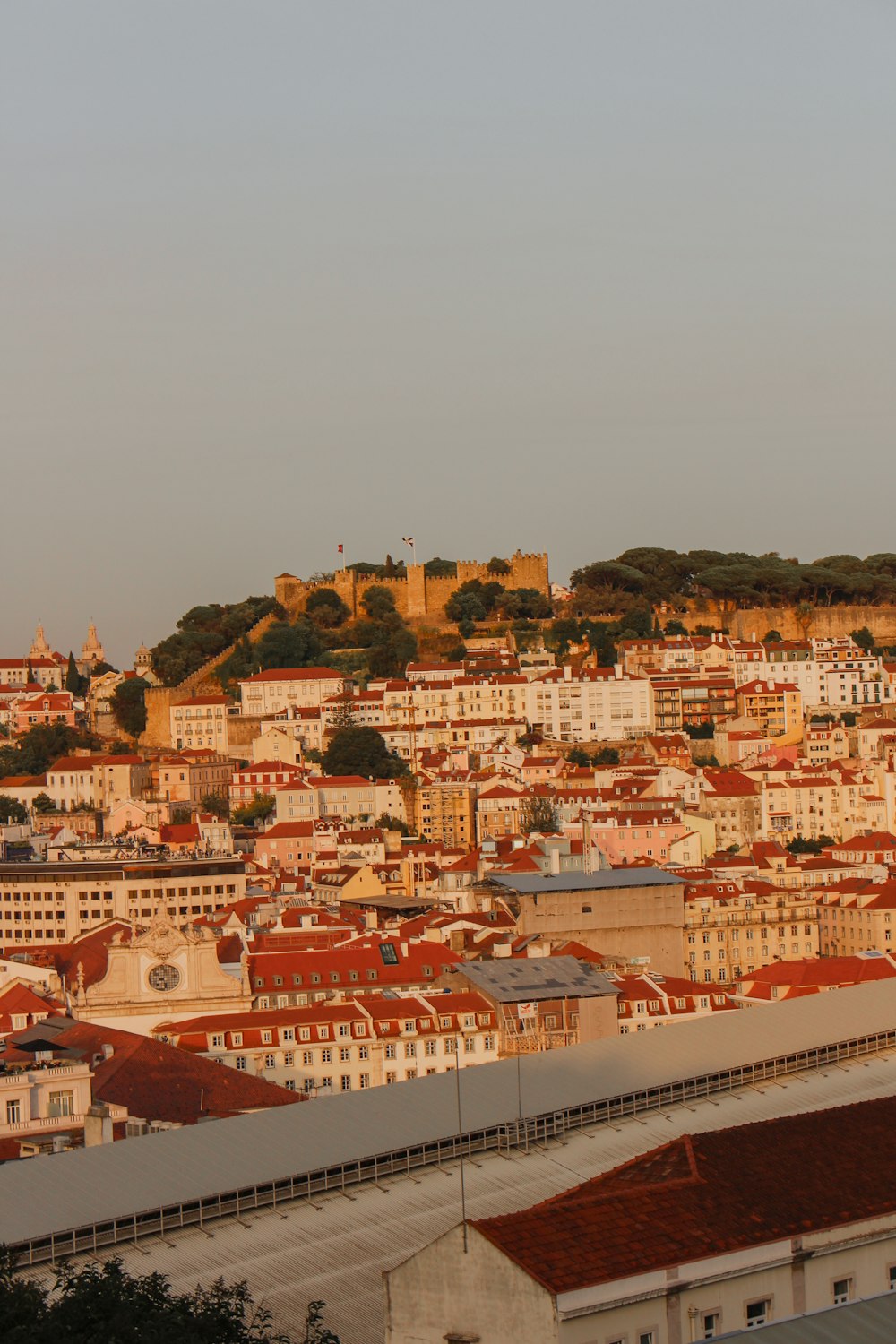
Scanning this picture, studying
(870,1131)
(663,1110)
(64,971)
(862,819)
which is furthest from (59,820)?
(870,1131)

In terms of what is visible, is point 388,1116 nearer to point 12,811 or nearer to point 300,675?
point 12,811

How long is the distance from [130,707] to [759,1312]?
71.3 meters

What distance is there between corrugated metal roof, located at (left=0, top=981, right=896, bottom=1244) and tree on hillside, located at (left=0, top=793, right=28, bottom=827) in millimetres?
46236

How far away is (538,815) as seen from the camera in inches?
2640

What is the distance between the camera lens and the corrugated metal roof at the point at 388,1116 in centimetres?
2264

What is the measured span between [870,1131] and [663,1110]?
22.5 ft

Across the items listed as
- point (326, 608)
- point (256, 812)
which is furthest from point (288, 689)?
point (256, 812)

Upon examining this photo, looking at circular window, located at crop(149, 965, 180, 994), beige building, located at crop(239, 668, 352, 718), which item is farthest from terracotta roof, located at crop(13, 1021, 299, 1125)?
beige building, located at crop(239, 668, 352, 718)

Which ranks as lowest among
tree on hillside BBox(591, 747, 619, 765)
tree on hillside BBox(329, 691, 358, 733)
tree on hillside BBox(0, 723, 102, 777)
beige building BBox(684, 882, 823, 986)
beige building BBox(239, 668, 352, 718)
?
beige building BBox(684, 882, 823, 986)

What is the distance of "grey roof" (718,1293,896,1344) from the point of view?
52.8 feet

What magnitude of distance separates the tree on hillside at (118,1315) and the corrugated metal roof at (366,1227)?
112 inches

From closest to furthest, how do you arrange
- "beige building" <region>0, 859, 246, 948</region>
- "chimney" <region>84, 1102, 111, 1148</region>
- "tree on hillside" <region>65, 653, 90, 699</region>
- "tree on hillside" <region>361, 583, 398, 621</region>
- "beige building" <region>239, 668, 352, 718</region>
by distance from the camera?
1. "chimney" <region>84, 1102, 111, 1148</region>
2. "beige building" <region>0, 859, 246, 948</region>
3. "beige building" <region>239, 668, 352, 718</region>
4. "tree on hillside" <region>361, 583, 398, 621</region>
5. "tree on hillside" <region>65, 653, 90, 699</region>

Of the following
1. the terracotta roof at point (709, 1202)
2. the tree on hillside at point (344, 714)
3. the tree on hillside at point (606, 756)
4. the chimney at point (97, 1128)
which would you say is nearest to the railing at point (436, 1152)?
the chimney at point (97, 1128)

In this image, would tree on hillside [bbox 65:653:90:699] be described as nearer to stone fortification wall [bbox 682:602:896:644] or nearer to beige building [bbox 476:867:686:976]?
stone fortification wall [bbox 682:602:896:644]
